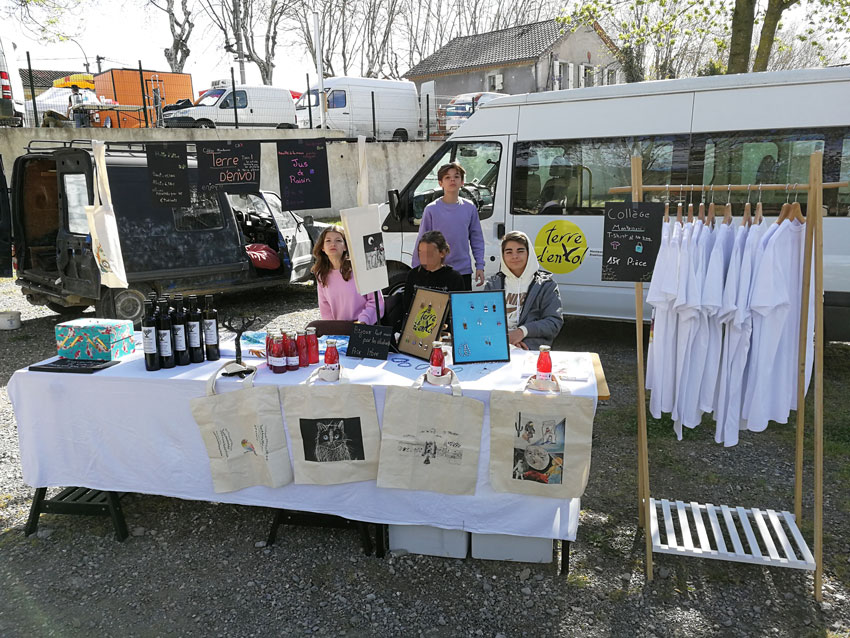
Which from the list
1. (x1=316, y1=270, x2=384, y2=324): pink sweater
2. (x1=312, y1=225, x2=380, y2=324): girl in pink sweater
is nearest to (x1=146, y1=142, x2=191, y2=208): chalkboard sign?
(x1=312, y1=225, x2=380, y2=324): girl in pink sweater

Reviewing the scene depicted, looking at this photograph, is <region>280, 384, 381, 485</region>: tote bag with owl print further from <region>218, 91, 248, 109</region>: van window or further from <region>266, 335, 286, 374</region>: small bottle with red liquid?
<region>218, 91, 248, 109</region>: van window

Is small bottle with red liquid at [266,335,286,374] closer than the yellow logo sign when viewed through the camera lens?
Yes

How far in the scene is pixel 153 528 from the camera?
3439 mm

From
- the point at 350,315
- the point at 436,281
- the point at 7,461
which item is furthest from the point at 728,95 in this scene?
→ the point at 7,461

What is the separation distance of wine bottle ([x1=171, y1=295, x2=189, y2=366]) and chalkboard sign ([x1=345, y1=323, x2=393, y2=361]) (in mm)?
829

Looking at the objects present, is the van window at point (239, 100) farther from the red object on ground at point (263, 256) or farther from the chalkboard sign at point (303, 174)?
the chalkboard sign at point (303, 174)

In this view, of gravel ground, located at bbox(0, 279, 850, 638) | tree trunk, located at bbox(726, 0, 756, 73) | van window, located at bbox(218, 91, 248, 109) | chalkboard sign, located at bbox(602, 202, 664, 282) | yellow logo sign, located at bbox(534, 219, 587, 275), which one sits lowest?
gravel ground, located at bbox(0, 279, 850, 638)

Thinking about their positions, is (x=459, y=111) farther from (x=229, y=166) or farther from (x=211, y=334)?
(x=211, y=334)

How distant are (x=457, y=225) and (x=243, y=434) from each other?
2765mm

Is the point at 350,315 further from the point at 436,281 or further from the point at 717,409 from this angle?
the point at 717,409

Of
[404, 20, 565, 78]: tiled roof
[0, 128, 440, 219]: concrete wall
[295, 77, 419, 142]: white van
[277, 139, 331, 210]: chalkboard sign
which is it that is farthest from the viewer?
[404, 20, 565, 78]: tiled roof

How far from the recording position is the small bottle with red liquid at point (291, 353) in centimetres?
323

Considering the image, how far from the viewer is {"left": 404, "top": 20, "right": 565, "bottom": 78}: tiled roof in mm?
32031

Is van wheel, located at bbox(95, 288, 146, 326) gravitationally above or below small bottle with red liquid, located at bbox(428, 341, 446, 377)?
below
